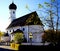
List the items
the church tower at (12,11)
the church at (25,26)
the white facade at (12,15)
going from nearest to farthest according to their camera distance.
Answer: the church at (25,26) < the church tower at (12,11) < the white facade at (12,15)

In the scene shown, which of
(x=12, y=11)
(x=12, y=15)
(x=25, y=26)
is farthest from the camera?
(x=12, y=15)

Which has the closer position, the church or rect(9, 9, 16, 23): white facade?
the church

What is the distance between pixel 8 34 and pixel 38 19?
5377cm

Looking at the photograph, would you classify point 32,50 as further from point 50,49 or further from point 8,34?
point 8,34

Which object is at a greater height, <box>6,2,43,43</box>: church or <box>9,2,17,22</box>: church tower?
<box>9,2,17,22</box>: church tower

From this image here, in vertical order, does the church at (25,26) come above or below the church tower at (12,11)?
below

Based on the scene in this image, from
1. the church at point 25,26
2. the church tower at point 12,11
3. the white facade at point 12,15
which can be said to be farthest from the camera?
the white facade at point 12,15

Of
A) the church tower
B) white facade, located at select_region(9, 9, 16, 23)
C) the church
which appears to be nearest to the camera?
the church

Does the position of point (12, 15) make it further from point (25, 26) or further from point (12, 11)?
point (25, 26)

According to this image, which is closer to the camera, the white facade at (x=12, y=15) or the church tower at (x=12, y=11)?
the church tower at (x=12, y=11)

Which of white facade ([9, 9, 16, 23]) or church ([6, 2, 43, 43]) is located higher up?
white facade ([9, 9, 16, 23])

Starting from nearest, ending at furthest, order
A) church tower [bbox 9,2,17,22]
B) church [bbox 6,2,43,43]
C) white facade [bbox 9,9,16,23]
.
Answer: church [bbox 6,2,43,43], church tower [bbox 9,2,17,22], white facade [bbox 9,9,16,23]

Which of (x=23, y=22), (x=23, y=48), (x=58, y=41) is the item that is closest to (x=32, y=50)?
(x=23, y=48)

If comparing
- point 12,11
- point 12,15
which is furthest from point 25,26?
point 12,15
